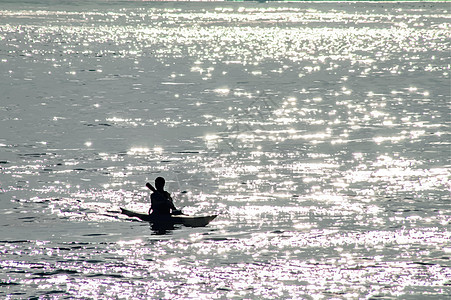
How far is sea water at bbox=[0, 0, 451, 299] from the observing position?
24312mm

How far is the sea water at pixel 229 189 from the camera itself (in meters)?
24.3

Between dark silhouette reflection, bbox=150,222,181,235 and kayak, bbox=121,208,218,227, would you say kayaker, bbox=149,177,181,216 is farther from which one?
dark silhouette reflection, bbox=150,222,181,235

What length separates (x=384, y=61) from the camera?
428 feet

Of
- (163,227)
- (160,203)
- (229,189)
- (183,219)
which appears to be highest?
(229,189)

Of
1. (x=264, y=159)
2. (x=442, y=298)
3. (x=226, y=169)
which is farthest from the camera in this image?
(x=264, y=159)

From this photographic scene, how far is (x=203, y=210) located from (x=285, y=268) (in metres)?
7.94

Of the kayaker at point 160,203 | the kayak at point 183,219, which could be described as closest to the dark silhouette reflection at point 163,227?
the kayak at point 183,219

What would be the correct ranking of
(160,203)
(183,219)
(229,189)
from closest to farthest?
(183,219) < (160,203) < (229,189)

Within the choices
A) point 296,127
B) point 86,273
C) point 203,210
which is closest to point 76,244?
point 86,273

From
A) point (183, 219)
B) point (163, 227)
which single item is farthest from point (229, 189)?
point (163, 227)

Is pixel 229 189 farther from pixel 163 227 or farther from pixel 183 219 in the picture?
pixel 163 227

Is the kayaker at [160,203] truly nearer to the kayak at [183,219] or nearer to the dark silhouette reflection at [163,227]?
the kayak at [183,219]

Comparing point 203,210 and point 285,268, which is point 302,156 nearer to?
point 203,210

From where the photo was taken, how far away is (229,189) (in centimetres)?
3603
